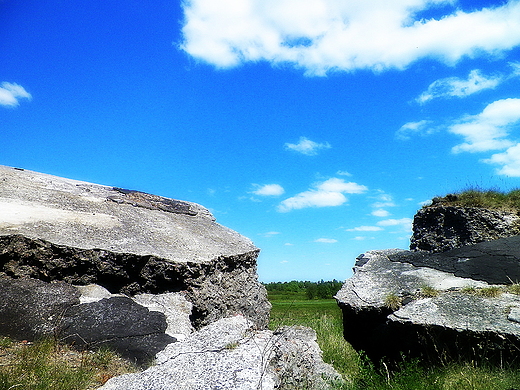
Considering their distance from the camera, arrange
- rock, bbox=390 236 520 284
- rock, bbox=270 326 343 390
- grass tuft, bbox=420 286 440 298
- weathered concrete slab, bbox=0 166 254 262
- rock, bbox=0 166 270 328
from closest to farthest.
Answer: rock, bbox=270 326 343 390 < rock, bbox=0 166 270 328 < weathered concrete slab, bbox=0 166 254 262 < grass tuft, bbox=420 286 440 298 < rock, bbox=390 236 520 284

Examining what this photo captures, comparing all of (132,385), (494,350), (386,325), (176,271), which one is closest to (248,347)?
(132,385)

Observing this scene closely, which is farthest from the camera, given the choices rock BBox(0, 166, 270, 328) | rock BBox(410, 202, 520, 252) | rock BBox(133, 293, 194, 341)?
rock BBox(410, 202, 520, 252)

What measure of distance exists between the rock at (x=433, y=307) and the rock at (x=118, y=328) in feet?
7.43

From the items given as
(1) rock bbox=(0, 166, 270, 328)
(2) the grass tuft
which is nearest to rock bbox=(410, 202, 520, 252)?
(2) the grass tuft

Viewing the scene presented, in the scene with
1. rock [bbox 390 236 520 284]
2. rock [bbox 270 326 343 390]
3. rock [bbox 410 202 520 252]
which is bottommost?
rock [bbox 270 326 343 390]

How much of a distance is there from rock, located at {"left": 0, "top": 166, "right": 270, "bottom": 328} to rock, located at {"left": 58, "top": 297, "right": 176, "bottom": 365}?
0.47m

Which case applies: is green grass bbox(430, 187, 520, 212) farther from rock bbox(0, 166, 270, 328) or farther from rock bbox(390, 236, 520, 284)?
rock bbox(0, 166, 270, 328)

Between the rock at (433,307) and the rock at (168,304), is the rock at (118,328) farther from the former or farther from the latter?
the rock at (433,307)

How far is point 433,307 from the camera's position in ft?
13.7

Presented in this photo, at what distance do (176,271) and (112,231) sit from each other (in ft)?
3.13

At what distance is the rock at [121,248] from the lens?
13.1 feet

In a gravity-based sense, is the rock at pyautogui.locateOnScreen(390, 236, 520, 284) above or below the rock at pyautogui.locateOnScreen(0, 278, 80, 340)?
above

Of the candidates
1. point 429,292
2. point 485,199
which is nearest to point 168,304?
point 429,292

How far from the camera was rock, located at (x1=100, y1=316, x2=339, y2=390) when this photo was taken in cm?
262
